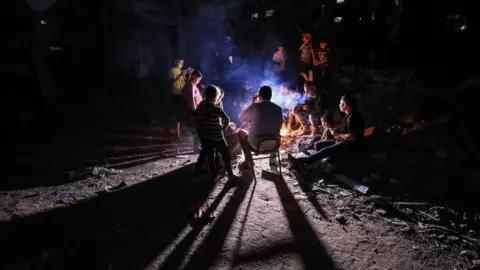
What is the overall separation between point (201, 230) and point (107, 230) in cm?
146

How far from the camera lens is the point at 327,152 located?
6652 mm

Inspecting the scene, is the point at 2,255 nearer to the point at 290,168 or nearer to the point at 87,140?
the point at 290,168

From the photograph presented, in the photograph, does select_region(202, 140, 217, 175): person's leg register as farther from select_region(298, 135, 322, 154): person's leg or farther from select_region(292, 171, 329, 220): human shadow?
select_region(298, 135, 322, 154): person's leg

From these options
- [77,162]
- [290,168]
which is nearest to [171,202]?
[290,168]

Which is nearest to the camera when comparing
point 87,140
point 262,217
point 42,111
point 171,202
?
point 262,217

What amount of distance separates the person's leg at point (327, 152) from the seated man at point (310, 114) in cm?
230

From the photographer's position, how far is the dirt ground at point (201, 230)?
12.4ft

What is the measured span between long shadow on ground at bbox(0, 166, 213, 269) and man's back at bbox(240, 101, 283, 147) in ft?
5.27

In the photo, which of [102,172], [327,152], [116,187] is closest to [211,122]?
[116,187]

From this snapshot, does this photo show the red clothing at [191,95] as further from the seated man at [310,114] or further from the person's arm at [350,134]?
the person's arm at [350,134]

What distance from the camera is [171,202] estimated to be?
17.6 ft

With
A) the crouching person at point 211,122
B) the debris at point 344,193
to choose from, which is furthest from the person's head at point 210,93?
the debris at point 344,193

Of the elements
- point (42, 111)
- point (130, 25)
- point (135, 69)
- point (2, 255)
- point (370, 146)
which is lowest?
point (2, 255)

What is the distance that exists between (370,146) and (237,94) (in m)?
7.82
